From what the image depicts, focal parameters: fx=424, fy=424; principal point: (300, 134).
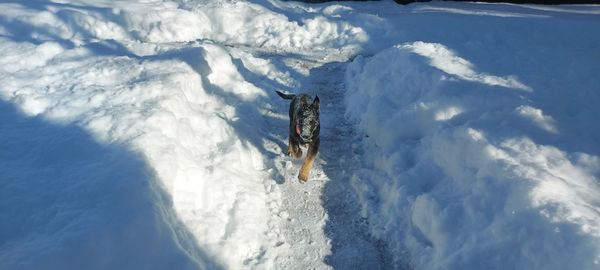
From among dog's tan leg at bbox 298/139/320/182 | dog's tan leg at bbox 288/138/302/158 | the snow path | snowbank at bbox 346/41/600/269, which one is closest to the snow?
snowbank at bbox 346/41/600/269

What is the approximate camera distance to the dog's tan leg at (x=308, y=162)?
6539mm

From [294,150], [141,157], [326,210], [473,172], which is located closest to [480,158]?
[473,172]

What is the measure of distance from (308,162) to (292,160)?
0.56m

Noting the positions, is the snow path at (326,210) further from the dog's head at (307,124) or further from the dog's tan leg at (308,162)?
the dog's head at (307,124)

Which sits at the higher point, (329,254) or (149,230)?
(149,230)

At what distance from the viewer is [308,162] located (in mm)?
6637

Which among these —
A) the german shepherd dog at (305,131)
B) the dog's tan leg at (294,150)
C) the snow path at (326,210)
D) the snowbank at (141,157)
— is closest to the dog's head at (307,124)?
the german shepherd dog at (305,131)

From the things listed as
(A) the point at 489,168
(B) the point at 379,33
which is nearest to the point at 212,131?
(A) the point at 489,168

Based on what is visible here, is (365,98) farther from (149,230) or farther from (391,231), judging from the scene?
(149,230)

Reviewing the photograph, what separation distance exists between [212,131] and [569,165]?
5065 mm

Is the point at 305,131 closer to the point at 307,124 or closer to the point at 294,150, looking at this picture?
the point at 307,124

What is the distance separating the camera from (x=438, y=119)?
675 cm

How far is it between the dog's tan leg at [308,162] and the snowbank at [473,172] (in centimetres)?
73

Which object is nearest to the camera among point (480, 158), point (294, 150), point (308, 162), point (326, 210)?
point (480, 158)
